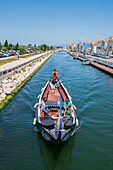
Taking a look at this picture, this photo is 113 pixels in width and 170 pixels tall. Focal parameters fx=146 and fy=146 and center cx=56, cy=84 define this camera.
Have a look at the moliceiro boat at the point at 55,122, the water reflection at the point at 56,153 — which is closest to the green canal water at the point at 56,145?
the water reflection at the point at 56,153

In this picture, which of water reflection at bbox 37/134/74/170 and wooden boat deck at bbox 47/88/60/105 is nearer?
water reflection at bbox 37/134/74/170

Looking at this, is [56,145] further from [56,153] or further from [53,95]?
[53,95]

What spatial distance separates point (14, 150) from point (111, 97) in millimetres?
14420

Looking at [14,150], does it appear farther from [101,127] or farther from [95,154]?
[101,127]

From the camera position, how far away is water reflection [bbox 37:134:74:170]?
344 inches

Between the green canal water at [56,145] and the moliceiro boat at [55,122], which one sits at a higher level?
the moliceiro boat at [55,122]

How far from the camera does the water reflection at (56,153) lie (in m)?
8.75

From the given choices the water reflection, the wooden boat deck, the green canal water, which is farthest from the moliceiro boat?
the wooden boat deck

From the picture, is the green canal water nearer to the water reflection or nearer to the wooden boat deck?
the water reflection

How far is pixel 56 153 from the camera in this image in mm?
9375

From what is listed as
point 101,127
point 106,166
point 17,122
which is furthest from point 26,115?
point 106,166

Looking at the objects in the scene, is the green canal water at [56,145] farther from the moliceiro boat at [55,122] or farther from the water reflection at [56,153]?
the moliceiro boat at [55,122]

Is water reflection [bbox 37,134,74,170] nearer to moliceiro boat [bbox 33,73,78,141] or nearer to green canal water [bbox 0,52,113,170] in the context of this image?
green canal water [bbox 0,52,113,170]

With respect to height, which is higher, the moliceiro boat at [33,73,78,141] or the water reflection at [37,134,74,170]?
the moliceiro boat at [33,73,78,141]
